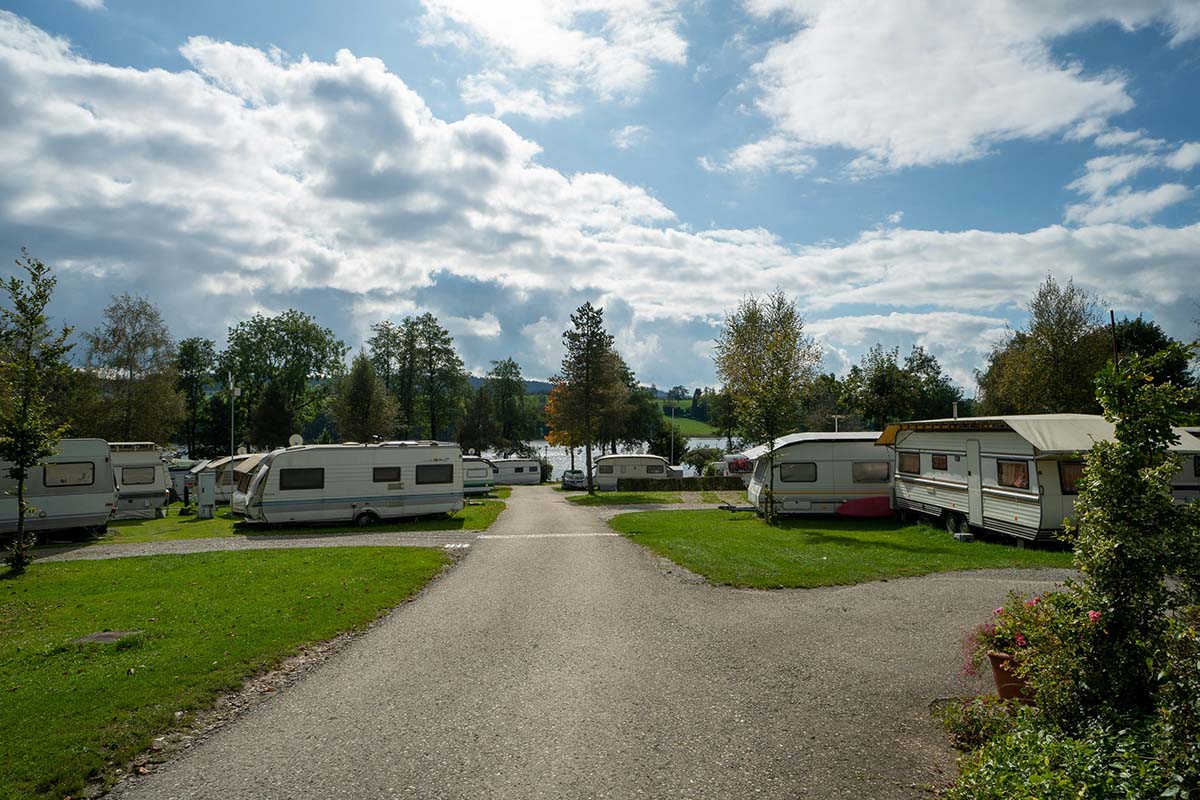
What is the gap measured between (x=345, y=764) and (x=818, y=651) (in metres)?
5.43

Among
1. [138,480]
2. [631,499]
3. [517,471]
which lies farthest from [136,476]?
[517,471]

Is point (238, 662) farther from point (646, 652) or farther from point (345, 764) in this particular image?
point (646, 652)

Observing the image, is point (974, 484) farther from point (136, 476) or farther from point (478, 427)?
point (478, 427)

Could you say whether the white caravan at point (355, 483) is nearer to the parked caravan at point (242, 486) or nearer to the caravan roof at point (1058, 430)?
the parked caravan at point (242, 486)

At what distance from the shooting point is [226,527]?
77.7 ft

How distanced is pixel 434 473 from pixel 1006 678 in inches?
821

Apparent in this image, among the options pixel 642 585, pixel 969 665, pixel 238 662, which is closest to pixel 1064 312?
pixel 642 585

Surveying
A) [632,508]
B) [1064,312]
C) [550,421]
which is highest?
[1064,312]

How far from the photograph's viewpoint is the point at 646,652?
8219mm

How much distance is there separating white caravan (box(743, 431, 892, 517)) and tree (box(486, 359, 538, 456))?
176 ft

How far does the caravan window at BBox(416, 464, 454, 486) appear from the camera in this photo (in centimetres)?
2422

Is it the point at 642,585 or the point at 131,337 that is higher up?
the point at 131,337

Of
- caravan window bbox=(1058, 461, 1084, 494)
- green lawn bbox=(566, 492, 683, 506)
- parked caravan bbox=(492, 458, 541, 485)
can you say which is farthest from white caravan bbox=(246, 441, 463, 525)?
parked caravan bbox=(492, 458, 541, 485)

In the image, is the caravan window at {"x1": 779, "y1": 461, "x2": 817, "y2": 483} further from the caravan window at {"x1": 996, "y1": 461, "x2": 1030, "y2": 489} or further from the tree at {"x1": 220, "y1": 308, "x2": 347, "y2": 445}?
the tree at {"x1": 220, "y1": 308, "x2": 347, "y2": 445}
